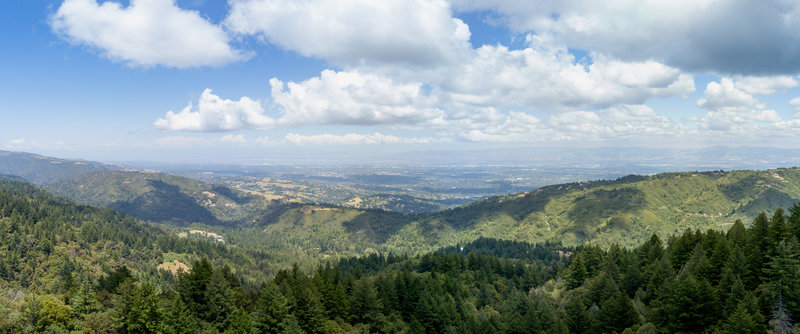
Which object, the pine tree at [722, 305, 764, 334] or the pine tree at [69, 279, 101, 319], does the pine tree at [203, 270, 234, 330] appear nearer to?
the pine tree at [69, 279, 101, 319]

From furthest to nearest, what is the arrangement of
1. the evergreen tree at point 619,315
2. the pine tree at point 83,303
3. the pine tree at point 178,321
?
the evergreen tree at point 619,315 → the pine tree at point 83,303 → the pine tree at point 178,321

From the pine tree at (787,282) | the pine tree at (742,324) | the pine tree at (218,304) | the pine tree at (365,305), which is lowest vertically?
the pine tree at (365,305)

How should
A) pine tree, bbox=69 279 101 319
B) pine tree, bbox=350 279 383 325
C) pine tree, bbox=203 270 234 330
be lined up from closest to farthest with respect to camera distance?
pine tree, bbox=69 279 101 319 < pine tree, bbox=203 270 234 330 < pine tree, bbox=350 279 383 325

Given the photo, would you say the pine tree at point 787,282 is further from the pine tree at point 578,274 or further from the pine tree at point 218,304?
the pine tree at point 218,304

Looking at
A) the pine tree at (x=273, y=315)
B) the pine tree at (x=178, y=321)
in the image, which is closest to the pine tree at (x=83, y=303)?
the pine tree at (x=178, y=321)

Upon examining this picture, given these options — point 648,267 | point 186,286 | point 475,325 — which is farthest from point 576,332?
point 186,286

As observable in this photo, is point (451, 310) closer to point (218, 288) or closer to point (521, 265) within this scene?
point (218, 288)

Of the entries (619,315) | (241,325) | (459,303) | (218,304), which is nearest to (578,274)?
(459,303)

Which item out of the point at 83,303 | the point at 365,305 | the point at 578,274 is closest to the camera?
the point at 83,303

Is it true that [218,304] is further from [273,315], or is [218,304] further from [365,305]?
[365,305]

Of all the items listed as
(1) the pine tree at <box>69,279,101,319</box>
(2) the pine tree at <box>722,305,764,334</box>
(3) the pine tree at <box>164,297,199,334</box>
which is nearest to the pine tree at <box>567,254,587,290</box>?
(2) the pine tree at <box>722,305,764,334</box>

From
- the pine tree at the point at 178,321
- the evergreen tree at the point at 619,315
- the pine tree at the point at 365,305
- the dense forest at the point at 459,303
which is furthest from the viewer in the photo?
the pine tree at the point at 365,305
